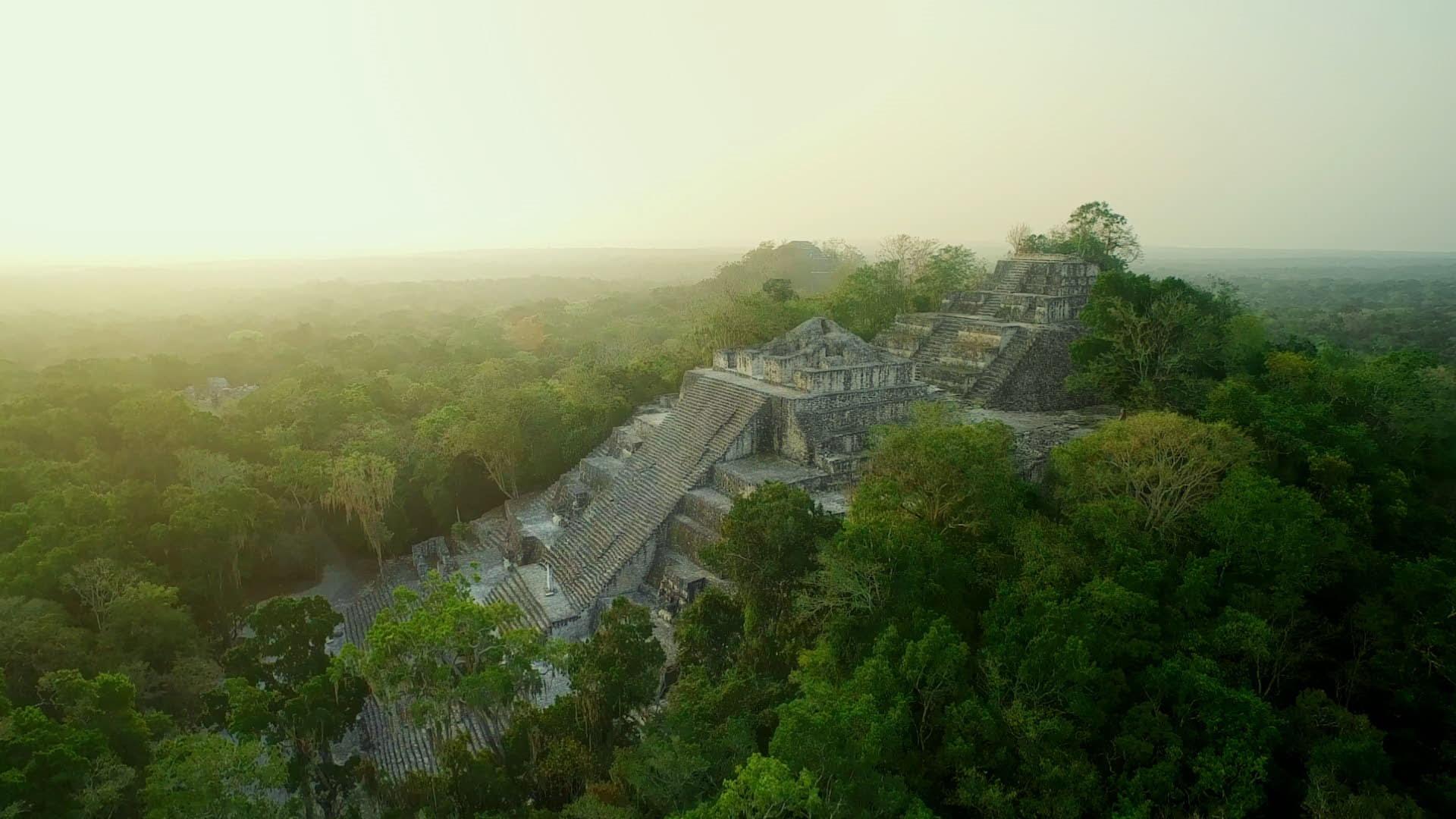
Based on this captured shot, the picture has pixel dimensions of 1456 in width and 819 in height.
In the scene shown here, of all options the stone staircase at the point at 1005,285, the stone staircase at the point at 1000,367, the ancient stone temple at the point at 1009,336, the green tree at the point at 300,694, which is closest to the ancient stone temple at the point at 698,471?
the stone staircase at the point at 1000,367

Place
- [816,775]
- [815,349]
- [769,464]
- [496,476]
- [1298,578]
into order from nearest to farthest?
[816,775] → [1298,578] → [769,464] → [815,349] → [496,476]

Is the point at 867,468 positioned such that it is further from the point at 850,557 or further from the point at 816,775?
the point at 816,775

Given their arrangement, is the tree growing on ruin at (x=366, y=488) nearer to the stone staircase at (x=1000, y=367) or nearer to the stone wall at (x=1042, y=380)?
the stone staircase at (x=1000, y=367)

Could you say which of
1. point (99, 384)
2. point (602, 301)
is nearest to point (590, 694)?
point (99, 384)

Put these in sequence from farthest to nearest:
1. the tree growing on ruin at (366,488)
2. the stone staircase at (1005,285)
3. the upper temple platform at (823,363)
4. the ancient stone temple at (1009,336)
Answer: the stone staircase at (1005,285)
the tree growing on ruin at (366,488)
the ancient stone temple at (1009,336)
the upper temple platform at (823,363)

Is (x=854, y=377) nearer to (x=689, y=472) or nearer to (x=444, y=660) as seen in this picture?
(x=689, y=472)

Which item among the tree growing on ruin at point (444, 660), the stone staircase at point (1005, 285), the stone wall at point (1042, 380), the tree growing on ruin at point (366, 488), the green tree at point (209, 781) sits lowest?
the tree growing on ruin at point (366, 488)
